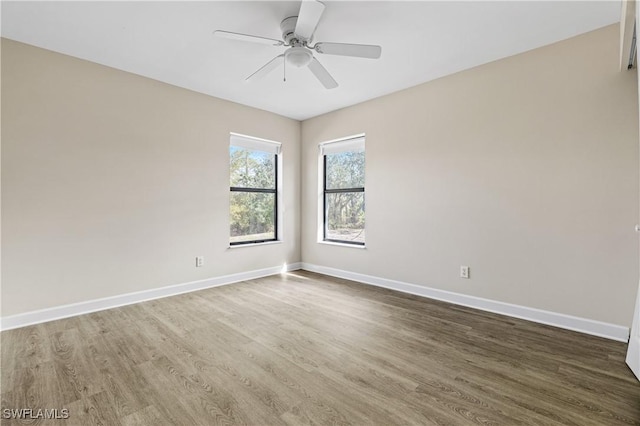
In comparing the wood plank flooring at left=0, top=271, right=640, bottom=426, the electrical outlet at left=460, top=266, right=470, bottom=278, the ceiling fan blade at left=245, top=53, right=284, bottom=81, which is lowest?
the wood plank flooring at left=0, top=271, right=640, bottom=426

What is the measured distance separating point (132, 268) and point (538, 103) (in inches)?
178

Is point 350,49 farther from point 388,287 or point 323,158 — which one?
point 388,287

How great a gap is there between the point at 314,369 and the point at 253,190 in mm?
3121

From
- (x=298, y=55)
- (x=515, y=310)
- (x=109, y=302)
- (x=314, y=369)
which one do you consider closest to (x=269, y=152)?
(x=298, y=55)

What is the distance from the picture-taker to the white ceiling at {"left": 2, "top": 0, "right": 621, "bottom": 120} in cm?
228

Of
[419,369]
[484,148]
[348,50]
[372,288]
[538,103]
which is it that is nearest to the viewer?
[419,369]

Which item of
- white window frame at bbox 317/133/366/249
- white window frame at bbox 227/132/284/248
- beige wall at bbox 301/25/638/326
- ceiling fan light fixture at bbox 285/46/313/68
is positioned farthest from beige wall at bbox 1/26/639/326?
ceiling fan light fixture at bbox 285/46/313/68

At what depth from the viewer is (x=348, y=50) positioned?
2330 millimetres

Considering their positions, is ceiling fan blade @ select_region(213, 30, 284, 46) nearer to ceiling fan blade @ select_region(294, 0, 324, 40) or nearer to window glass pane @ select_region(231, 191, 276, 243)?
ceiling fan blade @ select_region(294, 0, 324, 40)

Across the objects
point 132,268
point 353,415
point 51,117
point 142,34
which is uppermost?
point 142,34

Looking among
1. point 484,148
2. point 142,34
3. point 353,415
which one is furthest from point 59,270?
point 484,148

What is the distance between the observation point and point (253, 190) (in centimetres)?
462

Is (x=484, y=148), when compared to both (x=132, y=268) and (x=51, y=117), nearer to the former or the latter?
(x=132, y=268)

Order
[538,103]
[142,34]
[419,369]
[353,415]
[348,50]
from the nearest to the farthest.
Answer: [353,415] → [419,369] → [348,50] → [142,34] → [538,103]
